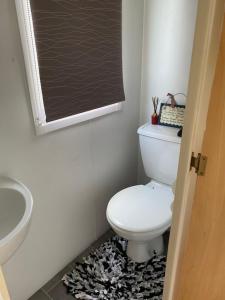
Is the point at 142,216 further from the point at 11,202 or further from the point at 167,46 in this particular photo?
the point at 167,46

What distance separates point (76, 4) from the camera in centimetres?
117

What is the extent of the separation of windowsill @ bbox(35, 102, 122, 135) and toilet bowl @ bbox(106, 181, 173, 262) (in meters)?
0.55

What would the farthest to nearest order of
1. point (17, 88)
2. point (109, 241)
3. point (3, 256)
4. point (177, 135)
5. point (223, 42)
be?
point (109, 241), point (177, 135), point (17, 88), point (3, 256), point (223, 42)

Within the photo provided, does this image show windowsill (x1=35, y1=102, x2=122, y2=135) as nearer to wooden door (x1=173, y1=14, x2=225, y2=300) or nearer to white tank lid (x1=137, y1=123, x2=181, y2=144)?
white tank lid (x1=137, y1=123, x2=181, y2=144)

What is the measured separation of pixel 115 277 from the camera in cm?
158

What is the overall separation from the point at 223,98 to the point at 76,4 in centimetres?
90

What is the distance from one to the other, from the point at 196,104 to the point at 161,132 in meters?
0.94

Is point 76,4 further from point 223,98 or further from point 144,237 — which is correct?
point 144,237

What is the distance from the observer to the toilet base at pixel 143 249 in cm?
162

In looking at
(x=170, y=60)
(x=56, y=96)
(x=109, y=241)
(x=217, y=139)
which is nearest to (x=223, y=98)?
→ (x=217, y=139)

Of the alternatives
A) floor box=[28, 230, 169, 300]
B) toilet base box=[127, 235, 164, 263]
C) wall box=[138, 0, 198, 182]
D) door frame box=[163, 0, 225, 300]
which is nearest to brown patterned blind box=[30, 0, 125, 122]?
wall box=[138, 0, 198, 182]

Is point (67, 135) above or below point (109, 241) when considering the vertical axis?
above

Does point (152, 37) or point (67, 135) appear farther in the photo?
point (152, 37)

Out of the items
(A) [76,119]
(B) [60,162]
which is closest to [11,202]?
(B) [60,162]
